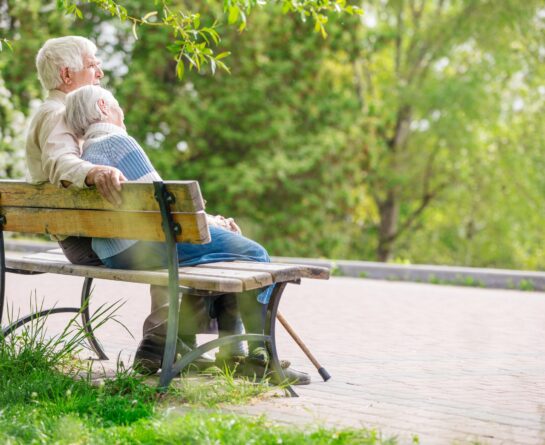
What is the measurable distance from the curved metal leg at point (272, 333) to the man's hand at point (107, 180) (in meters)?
0.91

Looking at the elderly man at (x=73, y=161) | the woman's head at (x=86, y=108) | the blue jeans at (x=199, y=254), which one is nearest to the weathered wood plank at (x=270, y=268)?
the blue jeans at (x=199, y=254)

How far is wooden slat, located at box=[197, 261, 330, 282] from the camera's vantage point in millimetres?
4188

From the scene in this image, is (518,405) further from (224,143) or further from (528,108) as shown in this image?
(528,108)

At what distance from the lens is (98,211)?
4344mm

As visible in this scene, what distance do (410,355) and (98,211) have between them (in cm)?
253

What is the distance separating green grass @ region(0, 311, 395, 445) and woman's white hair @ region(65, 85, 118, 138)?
114cm

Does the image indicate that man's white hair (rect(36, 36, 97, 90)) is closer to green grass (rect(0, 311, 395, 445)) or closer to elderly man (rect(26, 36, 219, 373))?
elderly man (rect(26, 36, 219, 373))

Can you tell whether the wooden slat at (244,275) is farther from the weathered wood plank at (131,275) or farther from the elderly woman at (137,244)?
the elderly woman at (137,244)

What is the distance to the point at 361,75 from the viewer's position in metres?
26.7

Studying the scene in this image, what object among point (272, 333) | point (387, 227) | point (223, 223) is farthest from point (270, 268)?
point (387, 227)

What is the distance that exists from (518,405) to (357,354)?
1656 mm

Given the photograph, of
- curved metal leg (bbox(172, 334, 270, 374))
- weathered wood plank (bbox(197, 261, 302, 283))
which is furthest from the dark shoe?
weathered wood plank (bbox(197, 261, 302, 283))

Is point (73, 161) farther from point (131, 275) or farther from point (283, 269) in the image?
point (283, 269)

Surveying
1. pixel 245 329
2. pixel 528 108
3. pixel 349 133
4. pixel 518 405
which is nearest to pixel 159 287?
pixel 245 329
